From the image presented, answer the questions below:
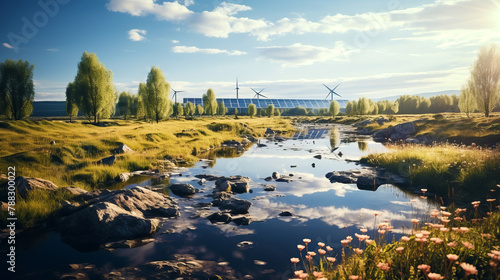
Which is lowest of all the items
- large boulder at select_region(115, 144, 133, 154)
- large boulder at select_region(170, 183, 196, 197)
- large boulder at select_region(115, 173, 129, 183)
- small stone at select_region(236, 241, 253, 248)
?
small stone at select_region(236, 241, 253, 248)

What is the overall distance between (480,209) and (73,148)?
27.7 metres

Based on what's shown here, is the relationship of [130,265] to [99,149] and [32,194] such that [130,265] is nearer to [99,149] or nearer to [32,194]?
[32,194]

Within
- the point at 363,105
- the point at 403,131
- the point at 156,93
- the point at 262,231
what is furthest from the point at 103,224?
the point at 363,105

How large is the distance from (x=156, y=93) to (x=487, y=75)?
232 ft

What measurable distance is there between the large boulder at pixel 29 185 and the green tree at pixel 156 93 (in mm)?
48201

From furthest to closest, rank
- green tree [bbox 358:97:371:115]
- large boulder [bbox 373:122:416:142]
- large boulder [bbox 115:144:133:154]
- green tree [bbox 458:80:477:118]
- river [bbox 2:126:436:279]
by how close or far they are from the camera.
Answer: green tree [bbox 358:97:371:115]
green tree [bbox 458:80:477:118]
large boulder [bbox 373:122:416:142]
large boulder [bbox 115:144:133:154]
river [bbox 2:126:436:279]

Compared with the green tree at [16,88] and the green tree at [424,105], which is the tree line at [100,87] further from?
the green tree at [424,105]

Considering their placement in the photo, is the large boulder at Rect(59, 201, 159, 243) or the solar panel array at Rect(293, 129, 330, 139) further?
the solar panel array at Rect(293, 129, 330, 139)

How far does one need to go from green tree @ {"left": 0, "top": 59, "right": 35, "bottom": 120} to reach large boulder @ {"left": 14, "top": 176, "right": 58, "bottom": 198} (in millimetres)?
61940

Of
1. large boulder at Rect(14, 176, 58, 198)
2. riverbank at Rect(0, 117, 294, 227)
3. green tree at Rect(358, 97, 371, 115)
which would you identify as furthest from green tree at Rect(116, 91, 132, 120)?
green tree at Rect(358, 97, 371, 115)

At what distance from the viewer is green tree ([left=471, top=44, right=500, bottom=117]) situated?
55.8 m

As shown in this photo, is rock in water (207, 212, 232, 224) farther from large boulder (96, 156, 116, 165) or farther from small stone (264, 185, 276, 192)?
large boulder (96, 156, 116, 165)

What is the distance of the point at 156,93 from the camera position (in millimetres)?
59250

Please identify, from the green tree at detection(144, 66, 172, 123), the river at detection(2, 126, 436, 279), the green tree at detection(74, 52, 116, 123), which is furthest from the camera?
the green tree at detection(144, 66, 172, 123)
